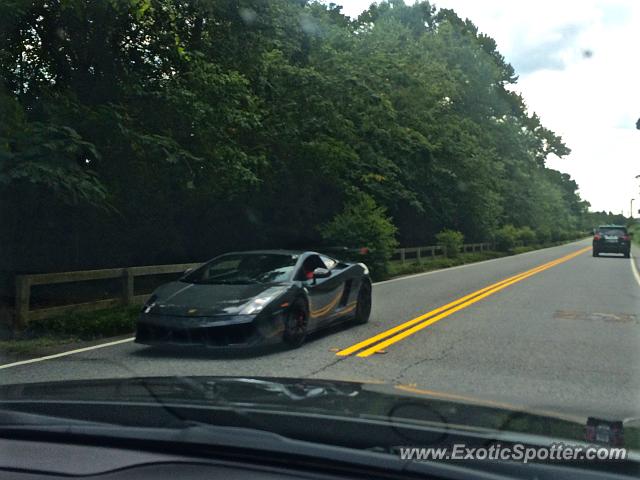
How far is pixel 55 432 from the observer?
2580 mm

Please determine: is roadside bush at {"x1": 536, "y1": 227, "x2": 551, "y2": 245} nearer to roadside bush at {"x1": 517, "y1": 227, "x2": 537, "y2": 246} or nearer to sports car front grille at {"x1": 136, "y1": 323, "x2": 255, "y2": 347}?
roadside bush at {"x1": 517, "y1": 227, "x2": 537, "y2": 246}

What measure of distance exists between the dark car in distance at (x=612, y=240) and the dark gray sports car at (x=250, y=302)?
1374 inches

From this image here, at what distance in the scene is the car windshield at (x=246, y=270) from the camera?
888 cm

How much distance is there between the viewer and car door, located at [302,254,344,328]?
9.16m

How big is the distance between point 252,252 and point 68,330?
9.52ft

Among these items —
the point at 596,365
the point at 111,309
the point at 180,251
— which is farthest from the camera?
the point at 180,251

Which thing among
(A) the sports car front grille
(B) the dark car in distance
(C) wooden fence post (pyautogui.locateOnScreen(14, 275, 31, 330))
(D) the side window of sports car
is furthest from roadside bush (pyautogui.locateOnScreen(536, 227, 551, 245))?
(A) the sports car front grille

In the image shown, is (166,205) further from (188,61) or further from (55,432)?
(55,432)

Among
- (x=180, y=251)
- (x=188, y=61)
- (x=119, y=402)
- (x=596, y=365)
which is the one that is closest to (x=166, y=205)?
(x=180, y=251)

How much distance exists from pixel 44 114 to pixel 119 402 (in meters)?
11.1

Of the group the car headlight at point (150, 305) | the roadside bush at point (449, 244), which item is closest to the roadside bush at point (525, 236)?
the roadside bush at point (449, 244)

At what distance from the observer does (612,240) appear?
1615 inches

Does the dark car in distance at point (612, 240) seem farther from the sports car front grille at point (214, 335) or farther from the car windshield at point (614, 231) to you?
the sports car front grille at point (214, 335)

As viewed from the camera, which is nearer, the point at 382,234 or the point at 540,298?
the point at 540,298
